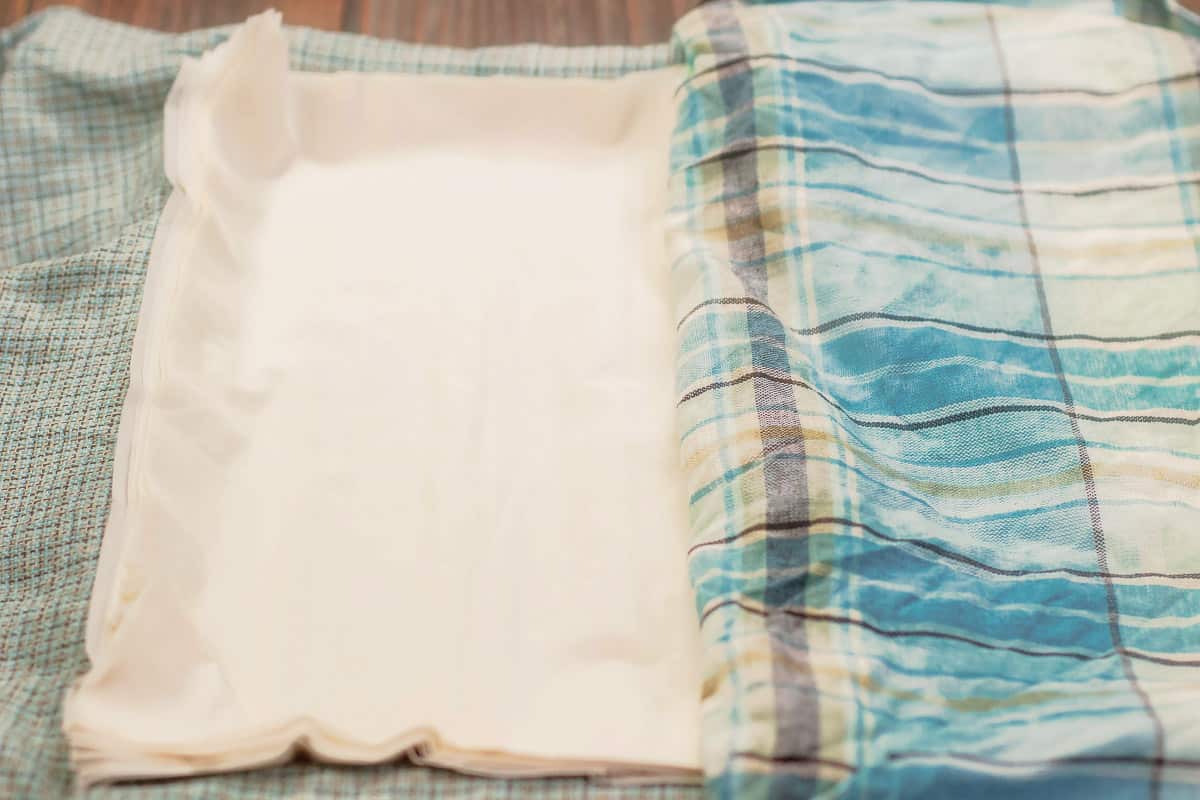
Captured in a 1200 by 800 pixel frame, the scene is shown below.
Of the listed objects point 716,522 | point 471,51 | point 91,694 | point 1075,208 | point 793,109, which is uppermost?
point 471,51

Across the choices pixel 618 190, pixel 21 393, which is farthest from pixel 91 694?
pixel 618 190

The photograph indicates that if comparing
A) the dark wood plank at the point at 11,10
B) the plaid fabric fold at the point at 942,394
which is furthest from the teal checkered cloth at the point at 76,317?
the dark wood plank at the point at 11,10

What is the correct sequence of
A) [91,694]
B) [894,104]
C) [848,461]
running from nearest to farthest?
1. [91,694]
2. [848,461]
3. [894,104]

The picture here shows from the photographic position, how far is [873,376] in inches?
38.5

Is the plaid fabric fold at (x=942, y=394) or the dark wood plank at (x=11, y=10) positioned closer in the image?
the plaid fabric fold at (x=942, y=394)

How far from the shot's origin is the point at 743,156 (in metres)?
1.11

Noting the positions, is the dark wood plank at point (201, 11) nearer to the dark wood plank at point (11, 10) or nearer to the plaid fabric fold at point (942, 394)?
the dark wood plank at point (11, 10)

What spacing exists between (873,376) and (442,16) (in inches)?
33.0

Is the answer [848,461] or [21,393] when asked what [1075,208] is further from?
[21,393]

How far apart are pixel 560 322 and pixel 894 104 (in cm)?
42

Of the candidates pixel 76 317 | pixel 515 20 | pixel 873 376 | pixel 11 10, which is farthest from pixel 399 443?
pixel 11 10

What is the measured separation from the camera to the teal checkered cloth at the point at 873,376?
793 millimetres

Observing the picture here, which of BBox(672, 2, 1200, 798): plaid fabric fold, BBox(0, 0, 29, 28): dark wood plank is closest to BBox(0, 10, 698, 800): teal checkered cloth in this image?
BBox(672, 2, 1200, 798): plaid fabric fold

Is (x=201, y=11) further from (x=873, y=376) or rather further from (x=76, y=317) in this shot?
(x=873, y=376)
